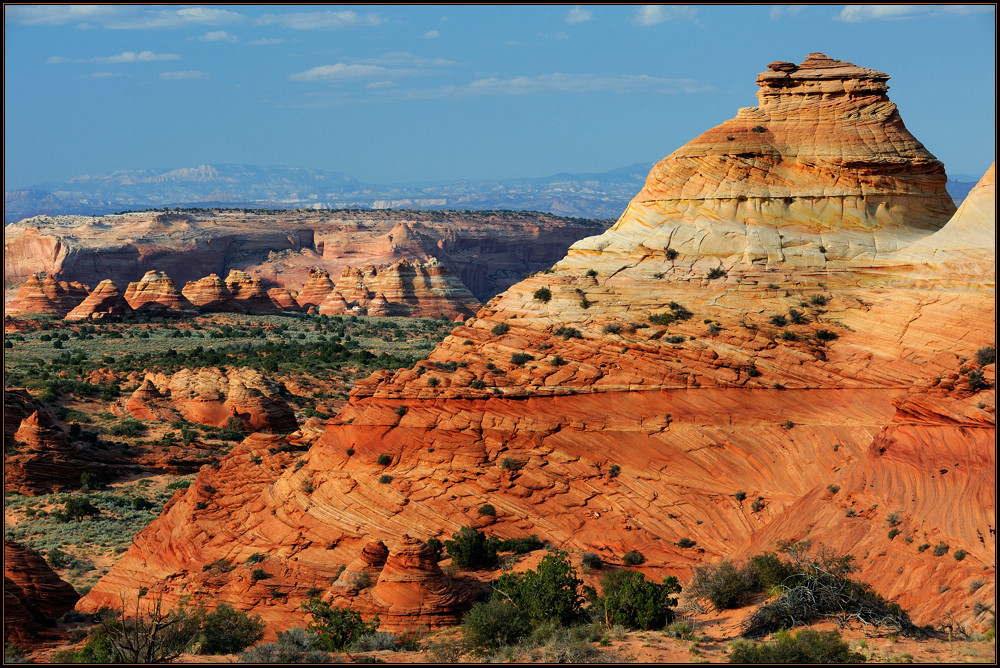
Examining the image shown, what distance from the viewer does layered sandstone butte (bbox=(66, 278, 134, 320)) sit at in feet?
360

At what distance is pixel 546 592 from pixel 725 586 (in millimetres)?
3902

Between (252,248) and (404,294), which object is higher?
(252,248)

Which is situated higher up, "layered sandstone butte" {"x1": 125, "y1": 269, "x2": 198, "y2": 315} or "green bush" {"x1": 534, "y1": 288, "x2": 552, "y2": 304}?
"green bush" {"x1": 534, "y1": 288, "x2": 552, "y2": 304}

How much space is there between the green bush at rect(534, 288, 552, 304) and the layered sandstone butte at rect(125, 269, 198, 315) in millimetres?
87760

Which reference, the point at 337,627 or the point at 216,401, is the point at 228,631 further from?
the point at 216,401

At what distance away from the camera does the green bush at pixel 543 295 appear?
111 feet

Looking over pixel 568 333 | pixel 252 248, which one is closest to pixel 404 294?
pixel 252 248

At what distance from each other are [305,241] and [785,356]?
164 m

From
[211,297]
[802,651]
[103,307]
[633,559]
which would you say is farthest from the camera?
[211,297]

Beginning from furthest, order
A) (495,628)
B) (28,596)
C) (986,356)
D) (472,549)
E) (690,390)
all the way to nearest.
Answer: (690,390)
(28,596)
(472,549)
(986,356)
(495,628)

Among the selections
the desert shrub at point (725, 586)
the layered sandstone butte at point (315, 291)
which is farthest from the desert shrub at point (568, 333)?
the layered sandstone butte at point (315, 291)

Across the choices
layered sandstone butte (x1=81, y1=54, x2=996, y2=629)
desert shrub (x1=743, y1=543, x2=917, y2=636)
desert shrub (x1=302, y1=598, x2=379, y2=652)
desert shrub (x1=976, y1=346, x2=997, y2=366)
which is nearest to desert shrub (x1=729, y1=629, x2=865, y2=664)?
desert shrub (x1=743, y1=543, x2=917, y2=636)

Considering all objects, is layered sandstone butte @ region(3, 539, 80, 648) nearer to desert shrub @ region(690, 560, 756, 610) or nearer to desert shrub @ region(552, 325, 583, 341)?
desert shrub @ region(552, 325, 583, 341)

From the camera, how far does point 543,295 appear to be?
3391 cm
